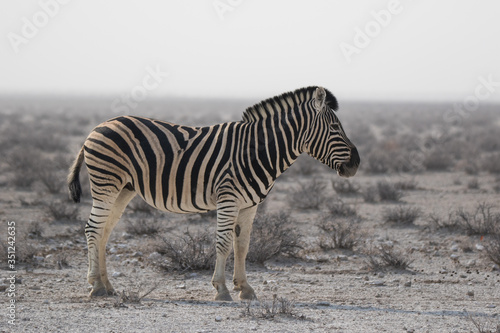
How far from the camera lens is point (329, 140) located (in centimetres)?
729

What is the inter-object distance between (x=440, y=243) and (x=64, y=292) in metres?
6.02

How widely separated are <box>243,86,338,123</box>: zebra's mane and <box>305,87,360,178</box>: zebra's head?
23 millimetres

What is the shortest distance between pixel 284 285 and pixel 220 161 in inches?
74.9

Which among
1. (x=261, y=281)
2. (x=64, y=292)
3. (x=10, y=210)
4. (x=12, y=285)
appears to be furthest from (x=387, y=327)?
(x=10, y=210)

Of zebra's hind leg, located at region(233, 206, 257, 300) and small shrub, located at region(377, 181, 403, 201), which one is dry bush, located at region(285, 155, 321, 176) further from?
zebra's hind leg, located at region(233, 206, 257, 300)

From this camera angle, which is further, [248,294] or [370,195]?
[370,195]

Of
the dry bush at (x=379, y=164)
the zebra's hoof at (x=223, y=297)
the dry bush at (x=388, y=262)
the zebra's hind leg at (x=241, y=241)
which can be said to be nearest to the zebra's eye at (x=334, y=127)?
the zebra's hind leg at (x=241, y=241)

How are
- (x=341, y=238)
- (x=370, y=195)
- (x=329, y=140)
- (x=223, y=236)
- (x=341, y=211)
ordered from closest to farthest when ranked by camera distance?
1. (x=223, y=236)
2. (x=329, y=140)
3. (x=341, y=238)
4. (x=341, y=211)
5. (x=370, y=195)

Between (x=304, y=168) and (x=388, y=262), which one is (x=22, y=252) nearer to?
(x=388, y=262)

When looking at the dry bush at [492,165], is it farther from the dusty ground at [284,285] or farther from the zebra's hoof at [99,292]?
the zebra's hoof at [99,292]

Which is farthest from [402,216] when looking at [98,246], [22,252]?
[22,252]

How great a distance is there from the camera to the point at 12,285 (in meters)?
7.59

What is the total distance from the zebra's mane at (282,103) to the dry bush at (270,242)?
2224 millimetres

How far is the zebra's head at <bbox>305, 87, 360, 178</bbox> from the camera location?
7.24m
